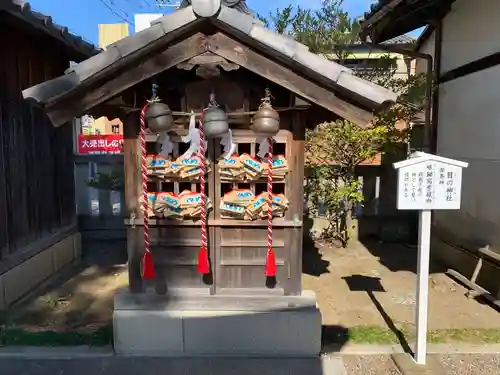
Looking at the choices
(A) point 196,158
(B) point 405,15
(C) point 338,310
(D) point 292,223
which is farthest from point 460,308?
(B) point 405,15

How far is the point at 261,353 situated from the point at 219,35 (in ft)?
11.1

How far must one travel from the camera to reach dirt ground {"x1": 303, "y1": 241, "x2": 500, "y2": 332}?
6.00m

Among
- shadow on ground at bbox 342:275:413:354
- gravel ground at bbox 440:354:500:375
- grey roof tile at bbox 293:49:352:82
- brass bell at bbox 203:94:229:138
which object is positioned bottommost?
gravel ground at bbox 440:354:500:375

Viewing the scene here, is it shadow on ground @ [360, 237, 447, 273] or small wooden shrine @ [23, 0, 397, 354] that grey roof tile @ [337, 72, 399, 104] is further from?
shadow on ground @ [360, 237, 447, 273]

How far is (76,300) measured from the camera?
670 centimetres

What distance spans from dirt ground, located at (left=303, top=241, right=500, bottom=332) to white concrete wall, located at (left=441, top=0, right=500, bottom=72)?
399 cm

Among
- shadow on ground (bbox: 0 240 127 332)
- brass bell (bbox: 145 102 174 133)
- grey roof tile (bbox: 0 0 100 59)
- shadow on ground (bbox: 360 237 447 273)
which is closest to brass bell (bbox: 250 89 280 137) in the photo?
brass bell (bbox: 145 102 174 133)

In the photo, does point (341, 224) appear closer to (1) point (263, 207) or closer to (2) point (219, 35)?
(1) point (263, 207)

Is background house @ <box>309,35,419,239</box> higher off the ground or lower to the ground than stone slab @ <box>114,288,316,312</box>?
higher

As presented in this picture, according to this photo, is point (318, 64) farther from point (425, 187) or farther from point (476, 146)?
point (476, 146)

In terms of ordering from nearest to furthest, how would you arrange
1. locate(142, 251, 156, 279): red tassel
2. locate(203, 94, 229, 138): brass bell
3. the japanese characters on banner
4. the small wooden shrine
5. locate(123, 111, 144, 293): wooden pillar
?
the small wooden shrine
locate(203, 94, 229, 138): brass bell
locate(142, 251, 156, 279): red tassel
locate(123, 111, 144, 293): wooden pillar
the japanese characters on banner

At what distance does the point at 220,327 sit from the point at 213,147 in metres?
1.98

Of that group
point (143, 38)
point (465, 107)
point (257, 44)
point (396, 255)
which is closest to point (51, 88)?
point (143, 38)

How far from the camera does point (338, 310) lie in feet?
20.8
